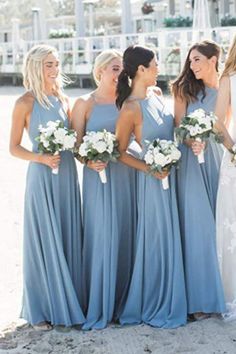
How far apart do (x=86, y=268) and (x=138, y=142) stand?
3.08 feet

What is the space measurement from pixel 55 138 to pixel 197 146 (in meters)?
0.90

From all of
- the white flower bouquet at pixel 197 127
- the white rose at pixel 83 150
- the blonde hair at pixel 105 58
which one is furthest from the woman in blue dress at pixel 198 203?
the white rose at pixel 83 150

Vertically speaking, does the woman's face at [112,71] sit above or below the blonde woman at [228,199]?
above

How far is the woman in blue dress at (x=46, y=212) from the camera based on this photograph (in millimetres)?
4398

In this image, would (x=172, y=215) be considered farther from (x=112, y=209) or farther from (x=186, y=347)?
(x=186, y=347)

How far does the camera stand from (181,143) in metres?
4.40

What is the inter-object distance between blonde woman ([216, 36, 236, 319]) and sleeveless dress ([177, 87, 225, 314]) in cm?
8

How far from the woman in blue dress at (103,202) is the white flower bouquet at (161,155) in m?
0.34

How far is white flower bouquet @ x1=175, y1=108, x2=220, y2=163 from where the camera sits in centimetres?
415

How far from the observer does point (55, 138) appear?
13.8 ft

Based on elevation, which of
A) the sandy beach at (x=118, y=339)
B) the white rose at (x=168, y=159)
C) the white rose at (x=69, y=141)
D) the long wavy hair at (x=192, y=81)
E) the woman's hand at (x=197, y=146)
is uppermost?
the long wavy hair at (x=192, y=81)

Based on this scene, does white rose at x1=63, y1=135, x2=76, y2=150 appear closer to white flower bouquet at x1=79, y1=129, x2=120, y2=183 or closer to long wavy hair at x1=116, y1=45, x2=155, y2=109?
white flower bouquet at x1=79, y1=129, x2=120, y2=183

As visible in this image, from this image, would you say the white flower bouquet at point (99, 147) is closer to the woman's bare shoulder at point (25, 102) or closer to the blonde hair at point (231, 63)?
the woman's bare shoulder at point (25, 102)

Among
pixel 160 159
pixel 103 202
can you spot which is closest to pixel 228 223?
pixel 160 159
